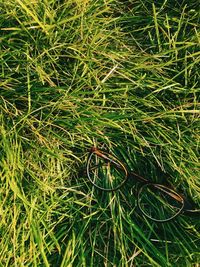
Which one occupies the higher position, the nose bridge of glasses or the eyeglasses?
the nose bridge of glasses

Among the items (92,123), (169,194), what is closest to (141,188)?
(169,194)

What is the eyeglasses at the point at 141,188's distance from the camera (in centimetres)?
132

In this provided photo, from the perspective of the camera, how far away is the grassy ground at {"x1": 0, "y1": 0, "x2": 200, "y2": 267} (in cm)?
127

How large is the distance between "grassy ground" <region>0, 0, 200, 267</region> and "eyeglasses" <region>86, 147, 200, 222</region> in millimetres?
27

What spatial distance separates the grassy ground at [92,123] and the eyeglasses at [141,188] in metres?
0.03

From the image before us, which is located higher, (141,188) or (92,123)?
(92,123)

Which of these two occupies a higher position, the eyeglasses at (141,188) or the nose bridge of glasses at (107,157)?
the nose bridge of glasses at (107,157)

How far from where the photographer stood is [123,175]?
1352 mm

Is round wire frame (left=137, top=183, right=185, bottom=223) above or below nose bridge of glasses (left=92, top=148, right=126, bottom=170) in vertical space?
below

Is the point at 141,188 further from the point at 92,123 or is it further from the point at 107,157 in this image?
the point at 92,123

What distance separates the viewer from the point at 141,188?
52.1 inches

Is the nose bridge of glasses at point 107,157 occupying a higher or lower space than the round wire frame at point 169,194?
higher

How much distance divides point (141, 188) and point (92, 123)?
0.79ft

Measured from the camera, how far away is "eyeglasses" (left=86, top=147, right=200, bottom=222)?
1.32 m
